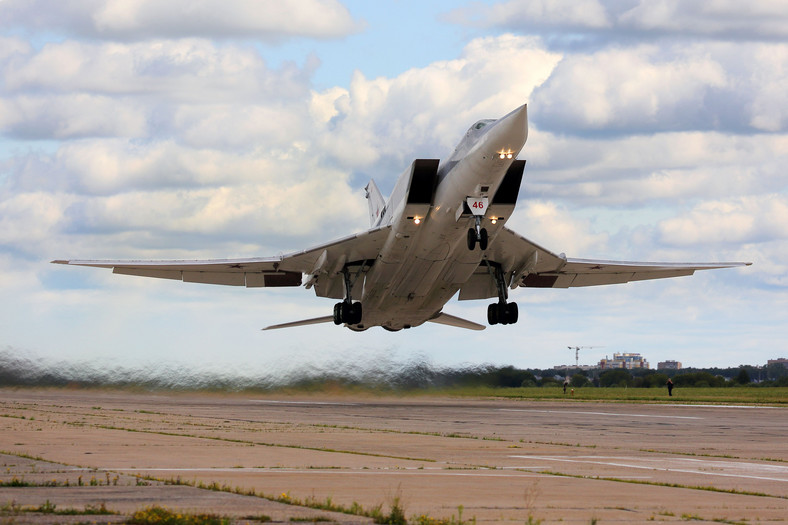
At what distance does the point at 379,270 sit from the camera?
97.6ft

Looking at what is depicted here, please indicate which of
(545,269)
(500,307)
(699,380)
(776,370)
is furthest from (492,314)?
(776,370)

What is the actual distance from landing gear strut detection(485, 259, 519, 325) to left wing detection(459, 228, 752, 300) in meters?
0.12

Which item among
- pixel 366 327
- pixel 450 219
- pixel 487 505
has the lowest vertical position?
pixel 487 505

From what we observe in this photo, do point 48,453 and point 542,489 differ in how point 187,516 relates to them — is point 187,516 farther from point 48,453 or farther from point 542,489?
point 48,453

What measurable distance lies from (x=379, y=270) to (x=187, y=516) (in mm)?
22495

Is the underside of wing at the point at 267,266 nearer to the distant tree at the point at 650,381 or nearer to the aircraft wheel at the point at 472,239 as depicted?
the aircraft wheel at the point at 472,239

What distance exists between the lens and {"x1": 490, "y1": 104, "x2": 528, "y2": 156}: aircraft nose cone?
21828 mm

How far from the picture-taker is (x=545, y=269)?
111 feet

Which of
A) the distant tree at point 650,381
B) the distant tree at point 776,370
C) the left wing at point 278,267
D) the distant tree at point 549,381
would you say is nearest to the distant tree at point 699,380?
the distant tree at point 650,381

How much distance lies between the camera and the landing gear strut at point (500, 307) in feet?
103

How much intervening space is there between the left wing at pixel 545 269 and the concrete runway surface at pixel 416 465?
26.9 feet

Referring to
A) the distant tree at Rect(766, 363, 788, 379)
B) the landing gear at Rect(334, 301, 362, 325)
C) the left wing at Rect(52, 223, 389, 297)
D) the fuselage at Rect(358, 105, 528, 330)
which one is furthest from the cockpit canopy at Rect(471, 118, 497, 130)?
the distant tree at Rect(766, 363, 788, 379)

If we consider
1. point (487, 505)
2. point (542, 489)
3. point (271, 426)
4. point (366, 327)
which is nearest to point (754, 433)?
point (271, 426)

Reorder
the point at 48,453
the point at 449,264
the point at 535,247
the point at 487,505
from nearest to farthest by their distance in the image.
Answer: the point at 487,505, the point at 48,453, the point at 449,264, the point at 535,247
